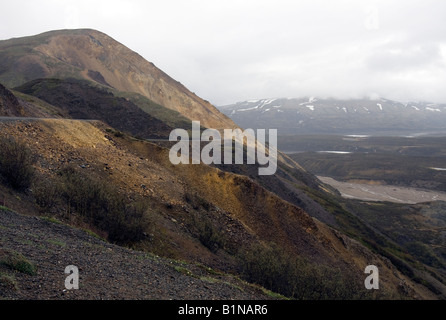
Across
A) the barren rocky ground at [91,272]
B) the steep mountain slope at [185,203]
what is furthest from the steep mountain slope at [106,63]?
the barren rocky ground at [91,272]

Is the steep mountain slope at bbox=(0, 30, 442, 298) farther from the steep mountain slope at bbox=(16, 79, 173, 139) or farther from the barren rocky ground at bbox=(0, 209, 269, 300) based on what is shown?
the steep mountain slope at bbox=(16, 79, 173, 139)

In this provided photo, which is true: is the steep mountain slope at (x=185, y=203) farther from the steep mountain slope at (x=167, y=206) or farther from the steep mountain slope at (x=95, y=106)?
the steep mountain slope at (x=95, y=106)

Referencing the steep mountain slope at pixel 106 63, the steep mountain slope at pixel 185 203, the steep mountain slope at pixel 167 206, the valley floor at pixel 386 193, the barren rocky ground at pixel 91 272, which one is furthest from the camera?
the valley floor at pixel 386 193

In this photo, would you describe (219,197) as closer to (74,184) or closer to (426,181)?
(74,184)

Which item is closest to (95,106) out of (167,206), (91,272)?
(167,206)

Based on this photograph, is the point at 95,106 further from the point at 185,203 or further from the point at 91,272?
the point at 91,272

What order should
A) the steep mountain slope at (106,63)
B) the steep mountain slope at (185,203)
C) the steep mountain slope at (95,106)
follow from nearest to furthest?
the steep mountain slope at (185,203) < the steep mountain slope at (95,106) < the steep mountain slope at (106,63)

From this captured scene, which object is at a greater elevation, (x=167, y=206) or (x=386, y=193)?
(x=167, y=206)
